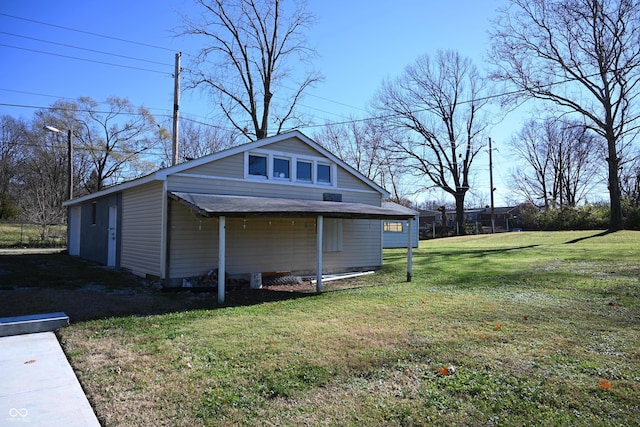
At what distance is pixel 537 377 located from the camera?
3865mm

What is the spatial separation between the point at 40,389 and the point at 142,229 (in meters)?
7.64

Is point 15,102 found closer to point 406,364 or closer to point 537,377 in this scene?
point 406,364

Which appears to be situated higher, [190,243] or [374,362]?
[190,243]

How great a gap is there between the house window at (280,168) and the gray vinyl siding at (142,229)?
329 centimetres

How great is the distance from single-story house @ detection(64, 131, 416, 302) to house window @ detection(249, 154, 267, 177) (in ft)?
0.10

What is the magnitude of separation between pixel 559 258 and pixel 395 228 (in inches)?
496

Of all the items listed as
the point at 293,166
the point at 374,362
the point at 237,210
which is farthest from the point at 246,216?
the point at 374,362

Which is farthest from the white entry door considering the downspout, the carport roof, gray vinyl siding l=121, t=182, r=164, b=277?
the carport roof

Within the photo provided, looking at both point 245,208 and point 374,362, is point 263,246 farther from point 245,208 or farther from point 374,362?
point 374,362

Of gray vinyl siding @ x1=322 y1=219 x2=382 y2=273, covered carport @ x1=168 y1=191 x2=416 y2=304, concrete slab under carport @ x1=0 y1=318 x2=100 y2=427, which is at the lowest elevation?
concrete slab under carport @ x1=0 y1=318 x2=100 y2=427

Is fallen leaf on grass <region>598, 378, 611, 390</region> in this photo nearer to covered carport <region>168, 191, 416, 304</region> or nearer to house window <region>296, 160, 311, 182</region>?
covered carport <region>168, 191, 416, 304</region>

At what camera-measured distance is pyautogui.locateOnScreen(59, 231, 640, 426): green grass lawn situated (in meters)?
3.22

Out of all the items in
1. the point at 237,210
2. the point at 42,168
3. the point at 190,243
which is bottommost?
the point at 190,243

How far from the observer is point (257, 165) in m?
11.3
